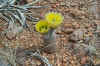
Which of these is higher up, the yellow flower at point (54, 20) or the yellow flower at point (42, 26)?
the yellow flower at point (54, 20)

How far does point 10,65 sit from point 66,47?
500 mm

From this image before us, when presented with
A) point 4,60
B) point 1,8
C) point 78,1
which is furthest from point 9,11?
point 78,1

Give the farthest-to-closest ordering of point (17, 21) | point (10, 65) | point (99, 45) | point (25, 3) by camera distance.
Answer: point (25, 3), point (17, 21), point (99, 45), point (10, 65)

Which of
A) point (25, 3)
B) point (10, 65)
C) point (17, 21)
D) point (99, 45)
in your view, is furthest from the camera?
point (25, 3)

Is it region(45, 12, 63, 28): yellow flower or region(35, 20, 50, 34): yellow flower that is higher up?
region(45, 12, 63, 28): yellow flower

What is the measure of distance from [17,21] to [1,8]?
0.18 m

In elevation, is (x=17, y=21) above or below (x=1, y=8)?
below

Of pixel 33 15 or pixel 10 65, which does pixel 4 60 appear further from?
pixel 33 15

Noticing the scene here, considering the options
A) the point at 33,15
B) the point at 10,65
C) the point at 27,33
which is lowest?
the point at 10,65

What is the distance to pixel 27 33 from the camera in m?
1.89

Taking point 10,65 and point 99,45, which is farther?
point 99,45

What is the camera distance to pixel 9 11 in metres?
1.98

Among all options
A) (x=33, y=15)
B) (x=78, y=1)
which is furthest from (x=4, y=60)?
(x=78, y=1)

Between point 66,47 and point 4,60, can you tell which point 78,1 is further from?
point 4,60
